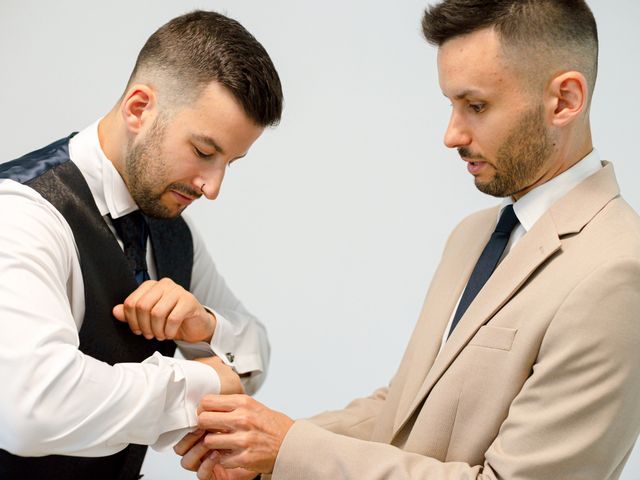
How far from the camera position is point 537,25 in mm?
1907

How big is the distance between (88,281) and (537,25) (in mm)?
1078

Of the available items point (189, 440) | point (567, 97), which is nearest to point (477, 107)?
point (567, 97)

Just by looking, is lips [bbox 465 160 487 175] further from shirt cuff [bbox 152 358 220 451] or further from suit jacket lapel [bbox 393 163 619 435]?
shirt cuff [bbox 152 358 220 451]

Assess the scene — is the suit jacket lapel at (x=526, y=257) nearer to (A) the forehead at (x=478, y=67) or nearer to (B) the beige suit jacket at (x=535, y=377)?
(B) the beige suit jacket at (x=535, y=377)

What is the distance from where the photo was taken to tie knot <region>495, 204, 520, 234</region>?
2.06 meters

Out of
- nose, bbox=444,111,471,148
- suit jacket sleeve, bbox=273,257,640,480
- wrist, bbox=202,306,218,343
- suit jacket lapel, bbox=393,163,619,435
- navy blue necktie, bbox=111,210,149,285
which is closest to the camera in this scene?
suit jacket sleeve, bbox=273,257,640,480

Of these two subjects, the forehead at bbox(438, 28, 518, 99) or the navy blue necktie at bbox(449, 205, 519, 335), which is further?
the navy blue necktie at bbox(449, 205, 519, 335)

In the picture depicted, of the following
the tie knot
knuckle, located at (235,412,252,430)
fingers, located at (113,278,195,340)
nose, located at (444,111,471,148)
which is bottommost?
knuckle, located at (235,412,252,430)

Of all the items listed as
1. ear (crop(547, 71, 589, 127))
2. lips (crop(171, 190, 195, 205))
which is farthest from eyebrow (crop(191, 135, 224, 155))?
ear (crop(547, 71, 589, 127))

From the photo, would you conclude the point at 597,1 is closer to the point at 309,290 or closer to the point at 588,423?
the point at 309,290

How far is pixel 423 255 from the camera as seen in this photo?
3.81m

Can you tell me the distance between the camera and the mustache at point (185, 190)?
2086 mm

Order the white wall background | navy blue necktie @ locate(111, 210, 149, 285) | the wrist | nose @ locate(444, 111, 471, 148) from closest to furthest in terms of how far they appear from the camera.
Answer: nose @ locate(444, 111, 471, 148)
navy blue necktie @ locate(111, 210, 149, 285)
the wrist
the white wall background

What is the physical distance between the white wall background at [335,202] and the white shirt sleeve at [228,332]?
121cm
